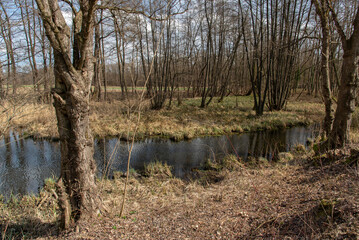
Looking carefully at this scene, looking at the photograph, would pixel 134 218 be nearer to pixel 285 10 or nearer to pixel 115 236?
pixel 115 236

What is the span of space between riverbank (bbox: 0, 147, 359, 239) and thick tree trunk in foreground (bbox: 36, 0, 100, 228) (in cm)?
32

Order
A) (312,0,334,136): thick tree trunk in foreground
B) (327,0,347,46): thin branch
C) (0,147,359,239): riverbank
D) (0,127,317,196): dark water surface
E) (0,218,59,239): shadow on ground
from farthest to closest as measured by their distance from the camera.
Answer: (0,127,317,196): dark water surface
(312,0,334,136): thick tree trunk in foreground
(327,0,347,46): thin branch
(0,218,59,239): shadow on ground
(0,147,359,239): riverbank

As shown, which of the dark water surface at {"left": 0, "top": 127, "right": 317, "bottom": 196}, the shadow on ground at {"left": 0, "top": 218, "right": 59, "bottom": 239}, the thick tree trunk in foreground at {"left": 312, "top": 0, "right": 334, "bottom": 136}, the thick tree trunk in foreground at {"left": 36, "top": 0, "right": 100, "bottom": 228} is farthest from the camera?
the dark water surface at {"left": 0, "top": 127, "right": 317, "bottom": 196}

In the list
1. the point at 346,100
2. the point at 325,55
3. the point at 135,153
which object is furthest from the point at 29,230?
the point at 325,55

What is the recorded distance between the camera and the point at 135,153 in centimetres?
880

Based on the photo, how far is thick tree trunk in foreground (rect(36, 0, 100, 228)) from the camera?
250 cm

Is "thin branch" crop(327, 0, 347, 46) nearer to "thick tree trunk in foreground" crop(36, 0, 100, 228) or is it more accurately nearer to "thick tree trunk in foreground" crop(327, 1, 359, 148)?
"thick tree trunk in foreground" crop(327, 1, 359, 148)

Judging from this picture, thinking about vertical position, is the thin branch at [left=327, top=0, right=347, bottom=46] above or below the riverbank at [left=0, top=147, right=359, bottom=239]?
above

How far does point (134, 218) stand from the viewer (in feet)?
10.6

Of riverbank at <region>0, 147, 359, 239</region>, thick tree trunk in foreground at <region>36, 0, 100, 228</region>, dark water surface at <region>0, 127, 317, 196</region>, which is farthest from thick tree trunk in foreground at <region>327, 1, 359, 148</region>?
thick tree trunk in foreground at <region>36, 0, 100, 228</region>

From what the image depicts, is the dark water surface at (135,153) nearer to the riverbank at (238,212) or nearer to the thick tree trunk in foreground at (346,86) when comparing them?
the riverbank at (238,212)

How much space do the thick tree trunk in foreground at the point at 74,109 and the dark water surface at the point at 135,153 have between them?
92.0 inches

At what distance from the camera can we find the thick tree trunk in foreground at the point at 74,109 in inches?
98.6

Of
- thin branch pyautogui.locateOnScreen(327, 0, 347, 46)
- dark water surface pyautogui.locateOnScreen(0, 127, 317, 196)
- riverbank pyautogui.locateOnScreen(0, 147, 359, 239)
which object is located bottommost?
dark water surface pyautogui.locateOnScreen(0, 127, 317, 196)
